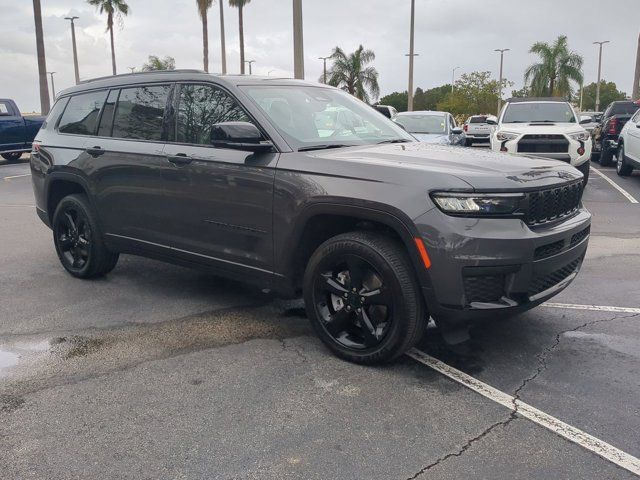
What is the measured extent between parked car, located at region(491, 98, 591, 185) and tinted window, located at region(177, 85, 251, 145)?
7.74m

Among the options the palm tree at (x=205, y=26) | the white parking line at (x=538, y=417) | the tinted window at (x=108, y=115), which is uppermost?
the palm tree at (x=205, y=26)

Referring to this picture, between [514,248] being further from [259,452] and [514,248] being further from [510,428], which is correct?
[259,452]

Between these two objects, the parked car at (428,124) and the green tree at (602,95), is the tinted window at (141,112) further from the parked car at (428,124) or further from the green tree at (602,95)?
the green tree at (602,95)

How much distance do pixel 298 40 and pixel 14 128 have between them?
9.20 m

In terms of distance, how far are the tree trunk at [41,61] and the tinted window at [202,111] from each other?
2615 cm

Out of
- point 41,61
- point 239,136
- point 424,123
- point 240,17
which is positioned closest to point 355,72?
point 240,17

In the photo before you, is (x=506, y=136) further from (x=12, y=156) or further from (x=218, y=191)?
(x=12, y=156)

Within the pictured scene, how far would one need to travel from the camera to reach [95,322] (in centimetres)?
467

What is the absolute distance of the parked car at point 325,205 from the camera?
A: 3377mm

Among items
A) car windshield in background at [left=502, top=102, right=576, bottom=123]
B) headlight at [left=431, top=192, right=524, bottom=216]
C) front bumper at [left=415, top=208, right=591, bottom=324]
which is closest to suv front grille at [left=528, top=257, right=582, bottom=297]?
front bumper at [left=415, top=208, right=591, bottom=324]

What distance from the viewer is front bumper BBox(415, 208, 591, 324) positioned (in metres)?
3.30

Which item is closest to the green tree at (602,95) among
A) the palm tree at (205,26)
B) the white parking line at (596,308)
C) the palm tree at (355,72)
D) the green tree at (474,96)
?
the green tree at (474,96)

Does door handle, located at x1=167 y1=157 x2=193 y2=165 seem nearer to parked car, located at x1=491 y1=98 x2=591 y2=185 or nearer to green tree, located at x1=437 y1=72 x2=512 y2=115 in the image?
parked car, located at x1=491 y1=98 x2=591 y2=185

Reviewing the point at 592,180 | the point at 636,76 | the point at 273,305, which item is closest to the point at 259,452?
the point at 273,305
